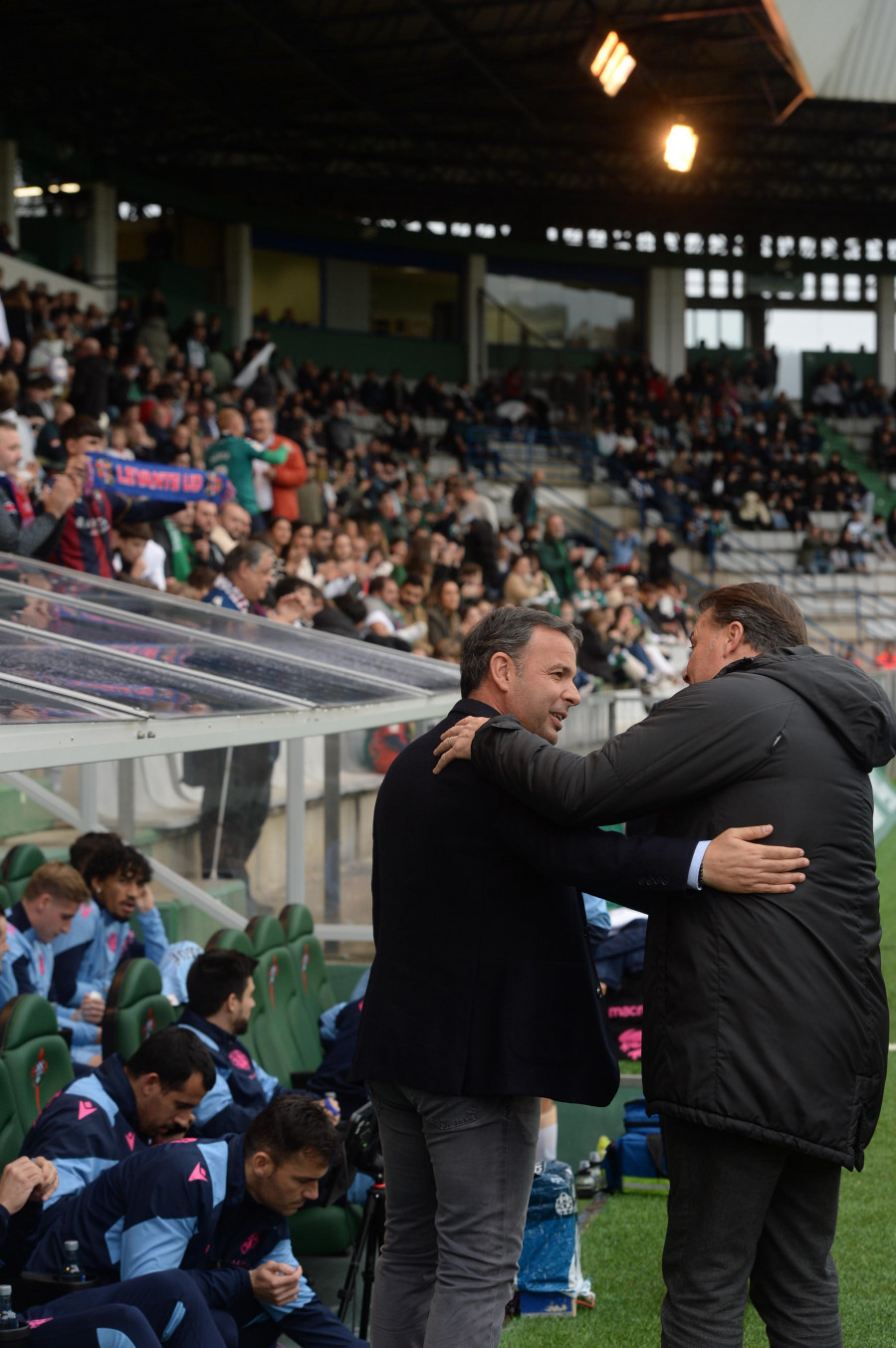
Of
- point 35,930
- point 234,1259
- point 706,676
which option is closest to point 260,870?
point 35,930

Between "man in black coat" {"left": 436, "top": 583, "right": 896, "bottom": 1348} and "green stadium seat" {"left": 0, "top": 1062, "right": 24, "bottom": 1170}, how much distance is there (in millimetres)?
2134

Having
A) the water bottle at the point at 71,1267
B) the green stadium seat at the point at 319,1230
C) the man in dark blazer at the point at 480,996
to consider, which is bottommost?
the green stadium seat at the point at 319,1230

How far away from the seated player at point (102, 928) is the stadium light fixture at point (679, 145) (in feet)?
37.9

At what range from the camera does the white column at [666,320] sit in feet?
112

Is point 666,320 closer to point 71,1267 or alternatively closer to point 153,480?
point 153,480

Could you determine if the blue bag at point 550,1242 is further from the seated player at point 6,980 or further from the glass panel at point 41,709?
the seated player at point 6,980

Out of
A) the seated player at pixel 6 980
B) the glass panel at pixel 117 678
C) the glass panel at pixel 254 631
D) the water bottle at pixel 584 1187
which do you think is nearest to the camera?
the glass panel at pixel 117 678

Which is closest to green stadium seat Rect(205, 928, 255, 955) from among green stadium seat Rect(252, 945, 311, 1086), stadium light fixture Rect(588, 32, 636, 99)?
green stadium seat Rect(252, 945, 311, 1086)

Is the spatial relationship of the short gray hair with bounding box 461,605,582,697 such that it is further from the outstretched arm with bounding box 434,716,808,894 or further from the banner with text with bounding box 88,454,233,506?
the banner with text with bounding box 88,454,233,506

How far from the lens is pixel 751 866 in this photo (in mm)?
2518

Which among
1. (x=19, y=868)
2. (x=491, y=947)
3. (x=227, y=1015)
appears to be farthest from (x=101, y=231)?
(x=491, y=947)

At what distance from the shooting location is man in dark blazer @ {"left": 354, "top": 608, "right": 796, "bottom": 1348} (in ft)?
8.50

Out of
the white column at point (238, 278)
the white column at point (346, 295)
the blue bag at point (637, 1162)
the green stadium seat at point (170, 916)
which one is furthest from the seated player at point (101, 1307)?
the white column at point (346, 295)

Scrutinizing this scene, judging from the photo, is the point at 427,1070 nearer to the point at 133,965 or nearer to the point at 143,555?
the point at 133,965
